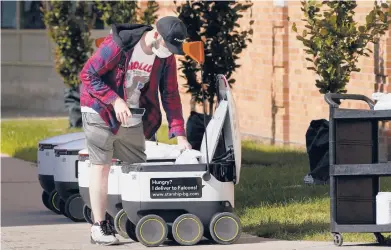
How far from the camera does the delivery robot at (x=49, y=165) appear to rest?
40.2 feet

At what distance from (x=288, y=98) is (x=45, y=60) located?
10.1 meters

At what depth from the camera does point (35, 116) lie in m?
25.3

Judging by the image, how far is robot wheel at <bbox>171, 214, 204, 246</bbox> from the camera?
992 centimetres

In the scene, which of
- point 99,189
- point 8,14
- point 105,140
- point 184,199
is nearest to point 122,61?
point 105,140

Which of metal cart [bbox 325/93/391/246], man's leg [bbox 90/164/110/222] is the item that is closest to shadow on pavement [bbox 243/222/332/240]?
Answer: metal cart [bbox 325/93/391/246]

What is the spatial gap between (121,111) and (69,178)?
2.29 m

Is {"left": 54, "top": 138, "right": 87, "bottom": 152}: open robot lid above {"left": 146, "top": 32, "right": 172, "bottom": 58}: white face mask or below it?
below

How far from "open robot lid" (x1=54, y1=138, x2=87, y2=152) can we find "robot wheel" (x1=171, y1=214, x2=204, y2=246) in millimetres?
2209

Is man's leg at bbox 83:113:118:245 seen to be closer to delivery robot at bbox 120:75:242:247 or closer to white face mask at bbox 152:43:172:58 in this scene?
delivery robot at bbox 120:75:242:247

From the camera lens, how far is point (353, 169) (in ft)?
31.7

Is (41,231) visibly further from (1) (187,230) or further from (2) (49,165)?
(1) (187,230)

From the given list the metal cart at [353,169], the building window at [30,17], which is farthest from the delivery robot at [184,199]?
the building window at [30,17]

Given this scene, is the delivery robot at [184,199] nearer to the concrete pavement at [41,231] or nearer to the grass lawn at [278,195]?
the concrete pavement at [41,231]

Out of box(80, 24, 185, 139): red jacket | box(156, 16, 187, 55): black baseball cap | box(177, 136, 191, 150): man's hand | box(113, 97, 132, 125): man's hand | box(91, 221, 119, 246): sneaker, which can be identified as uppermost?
box(156, 16, 187, 55): black baseball cap
